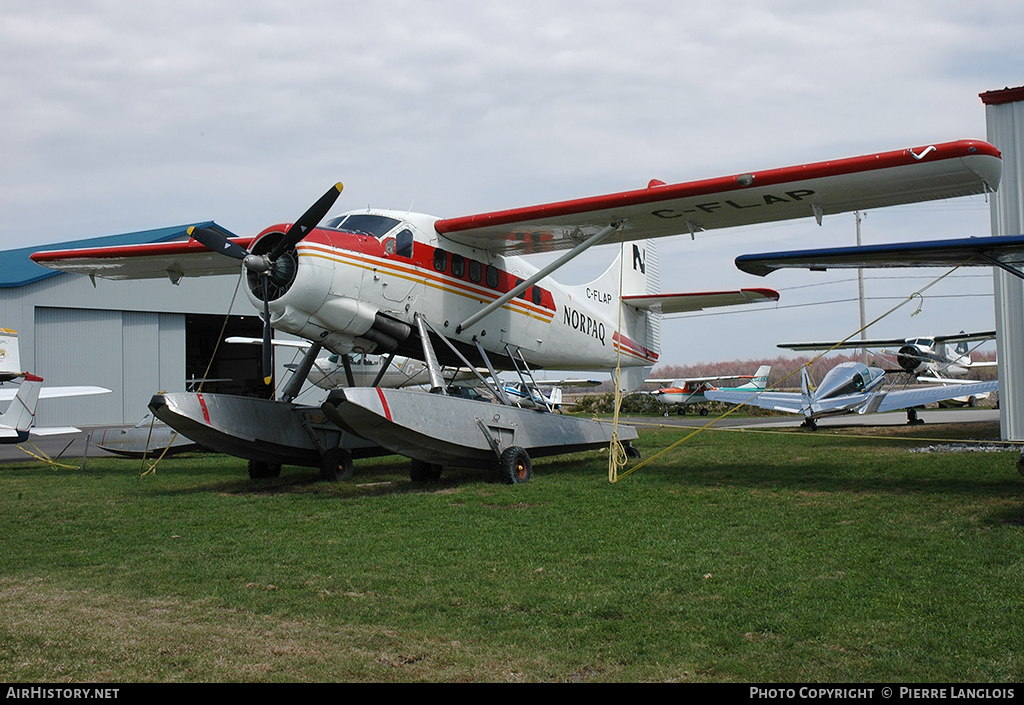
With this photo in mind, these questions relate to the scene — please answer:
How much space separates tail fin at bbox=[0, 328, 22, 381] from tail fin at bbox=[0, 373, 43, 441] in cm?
27

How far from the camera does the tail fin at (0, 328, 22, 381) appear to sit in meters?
15.0

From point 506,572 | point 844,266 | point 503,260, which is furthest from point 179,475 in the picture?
point 844,266

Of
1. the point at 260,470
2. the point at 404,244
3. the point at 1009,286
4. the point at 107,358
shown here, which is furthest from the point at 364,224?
the point at 107,358

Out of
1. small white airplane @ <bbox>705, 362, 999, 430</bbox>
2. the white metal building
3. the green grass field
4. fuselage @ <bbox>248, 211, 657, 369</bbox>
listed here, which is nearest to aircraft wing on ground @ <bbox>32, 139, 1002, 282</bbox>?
fuselage @ <bbox>248, 211, 657, 369</bbox>

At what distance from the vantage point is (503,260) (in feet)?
42.5

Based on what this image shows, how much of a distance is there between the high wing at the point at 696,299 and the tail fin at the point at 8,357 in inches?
478

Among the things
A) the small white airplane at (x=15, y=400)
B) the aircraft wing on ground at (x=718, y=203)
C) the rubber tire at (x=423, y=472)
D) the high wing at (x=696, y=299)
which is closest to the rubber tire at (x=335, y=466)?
the rubber tire at (x=423, y=472)

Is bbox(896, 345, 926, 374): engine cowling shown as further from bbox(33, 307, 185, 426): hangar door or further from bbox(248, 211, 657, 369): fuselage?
bbox(33, 307, 185, 426): hangar door

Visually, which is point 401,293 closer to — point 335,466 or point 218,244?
point 218,244

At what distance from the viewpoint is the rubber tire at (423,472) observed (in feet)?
36.9

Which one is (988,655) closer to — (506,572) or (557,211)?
(506,572)

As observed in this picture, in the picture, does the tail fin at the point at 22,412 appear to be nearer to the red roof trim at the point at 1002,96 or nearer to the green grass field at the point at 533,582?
the green grass field at the point at 533,582

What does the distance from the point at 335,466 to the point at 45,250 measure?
3006 cm

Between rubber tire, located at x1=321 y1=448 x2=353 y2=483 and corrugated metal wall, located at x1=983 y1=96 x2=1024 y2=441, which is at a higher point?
corrugated metal wall, located at x1=983 y1=96 x2=1024 y2=441
